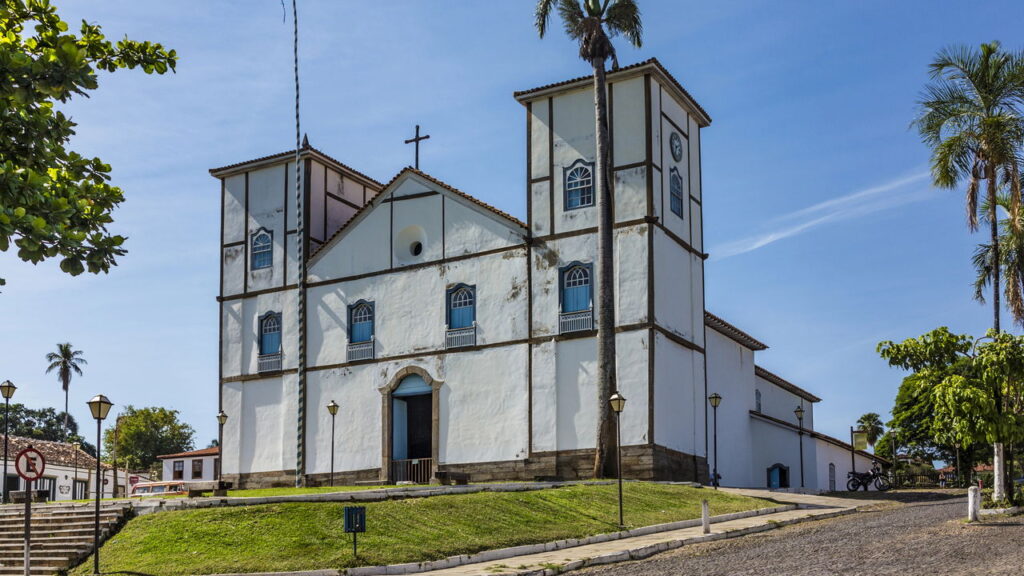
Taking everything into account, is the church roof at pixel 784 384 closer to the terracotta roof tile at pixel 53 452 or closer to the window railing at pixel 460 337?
the window railing at pixel 460 337

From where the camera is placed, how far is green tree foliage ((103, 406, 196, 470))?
77625 millimetres

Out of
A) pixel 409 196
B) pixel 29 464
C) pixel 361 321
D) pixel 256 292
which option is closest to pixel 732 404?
pixel 361 321

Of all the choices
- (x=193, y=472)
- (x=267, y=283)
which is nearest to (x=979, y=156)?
(x=267, y=283)

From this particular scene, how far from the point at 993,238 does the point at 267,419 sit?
77.0 ft

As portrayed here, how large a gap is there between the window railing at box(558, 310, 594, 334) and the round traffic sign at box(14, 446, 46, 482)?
17139mm

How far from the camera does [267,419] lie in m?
38.6

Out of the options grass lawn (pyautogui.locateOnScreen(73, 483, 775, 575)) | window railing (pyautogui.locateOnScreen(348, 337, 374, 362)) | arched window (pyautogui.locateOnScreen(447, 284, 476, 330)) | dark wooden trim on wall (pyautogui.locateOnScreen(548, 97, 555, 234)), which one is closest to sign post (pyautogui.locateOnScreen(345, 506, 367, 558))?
grass lawn (pyautogui.locateOnScreen(73, 483, 775, 575))

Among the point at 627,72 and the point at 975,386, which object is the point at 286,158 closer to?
the point at 627,72

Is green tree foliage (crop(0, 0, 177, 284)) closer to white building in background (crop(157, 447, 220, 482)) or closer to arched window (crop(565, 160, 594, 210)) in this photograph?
arched window (crop(565, 160, 594, 210))

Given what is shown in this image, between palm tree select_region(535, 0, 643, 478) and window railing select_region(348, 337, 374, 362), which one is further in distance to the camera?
window railing select_region(348, 337, 374, 362)

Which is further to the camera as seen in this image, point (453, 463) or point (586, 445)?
point (453, 463)

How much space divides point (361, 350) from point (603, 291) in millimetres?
9313

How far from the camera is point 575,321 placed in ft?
109

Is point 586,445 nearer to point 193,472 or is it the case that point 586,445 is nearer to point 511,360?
point 511,360
